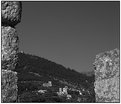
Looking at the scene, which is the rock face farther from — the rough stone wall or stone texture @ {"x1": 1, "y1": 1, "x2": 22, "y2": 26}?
stone texture @ {"x1": 1, "y1": 1, "x2": 22, "y2": 26}

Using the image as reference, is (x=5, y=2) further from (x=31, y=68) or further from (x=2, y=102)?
(x=31, y=68)

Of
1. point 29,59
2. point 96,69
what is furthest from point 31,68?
point 96,69

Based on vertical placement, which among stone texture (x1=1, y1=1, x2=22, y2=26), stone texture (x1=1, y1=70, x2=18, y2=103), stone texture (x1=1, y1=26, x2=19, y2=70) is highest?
stone texture (x1=1, y1=1, x2=22, y2=26)

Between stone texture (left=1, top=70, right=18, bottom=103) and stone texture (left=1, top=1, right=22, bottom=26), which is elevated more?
stone texture (left=1, top=1, right=22, bottom=26)

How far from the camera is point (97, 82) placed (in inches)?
307

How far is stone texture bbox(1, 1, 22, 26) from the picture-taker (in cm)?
698

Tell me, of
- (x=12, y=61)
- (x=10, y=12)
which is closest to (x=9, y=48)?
(x=12, y=61)

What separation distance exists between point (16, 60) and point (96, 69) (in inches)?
65.4

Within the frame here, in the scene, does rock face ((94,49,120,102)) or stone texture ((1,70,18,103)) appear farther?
rock face ((94,49,120,102))

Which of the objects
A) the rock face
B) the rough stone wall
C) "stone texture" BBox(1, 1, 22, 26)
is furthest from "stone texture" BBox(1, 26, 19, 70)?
the rock face

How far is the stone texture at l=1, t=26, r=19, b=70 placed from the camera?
6.99 metres

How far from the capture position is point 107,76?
24.7 ft

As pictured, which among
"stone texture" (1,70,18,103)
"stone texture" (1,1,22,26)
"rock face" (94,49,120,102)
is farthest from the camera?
"rock face" (94,49,120,102)

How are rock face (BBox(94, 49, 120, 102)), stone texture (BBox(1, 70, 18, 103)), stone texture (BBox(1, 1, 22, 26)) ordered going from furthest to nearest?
rock face (BBox(94, 49, 120, 102)) < stone texture (BBox(1, 1, 22, 26)) < stone texture (BBox(1, 70, 18, 103))
